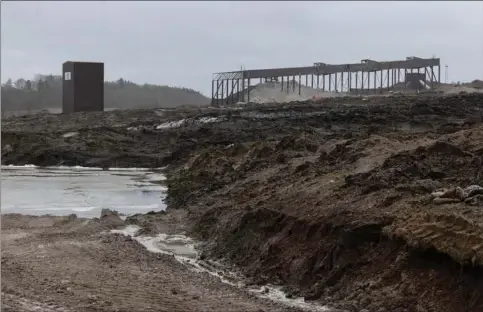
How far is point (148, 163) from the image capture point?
89.4 ft

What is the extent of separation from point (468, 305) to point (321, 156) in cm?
820

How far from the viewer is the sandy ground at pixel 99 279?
597 centimetres

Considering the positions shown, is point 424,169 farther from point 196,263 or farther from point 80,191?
point 80,191

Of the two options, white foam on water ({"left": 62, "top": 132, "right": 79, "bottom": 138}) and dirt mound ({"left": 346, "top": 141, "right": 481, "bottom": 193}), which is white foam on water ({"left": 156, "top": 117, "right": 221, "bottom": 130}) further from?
dirt mound ({"left": 346, "top": 141, "right": 481, "bottom": 193})

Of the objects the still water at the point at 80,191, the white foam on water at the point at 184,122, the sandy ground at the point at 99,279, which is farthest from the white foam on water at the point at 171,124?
the sandy ground at the point at 99,279

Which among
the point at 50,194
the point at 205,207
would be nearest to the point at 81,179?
the point at 50,194

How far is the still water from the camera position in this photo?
1407 cm

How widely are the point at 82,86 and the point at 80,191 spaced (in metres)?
31.9

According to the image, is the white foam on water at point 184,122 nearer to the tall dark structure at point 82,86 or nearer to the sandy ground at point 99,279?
the tall dark structure at point 82,86

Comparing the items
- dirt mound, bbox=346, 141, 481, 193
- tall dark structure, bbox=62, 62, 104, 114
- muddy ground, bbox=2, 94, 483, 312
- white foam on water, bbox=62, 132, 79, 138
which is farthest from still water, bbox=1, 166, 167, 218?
tall dark structure, bbox=62, 62, 104, 114

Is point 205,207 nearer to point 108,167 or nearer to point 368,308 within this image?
point 368,308

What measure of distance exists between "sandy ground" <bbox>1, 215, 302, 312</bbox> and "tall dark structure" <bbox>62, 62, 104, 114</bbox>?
122 feet

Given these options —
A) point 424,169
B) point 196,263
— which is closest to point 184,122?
point 424,169

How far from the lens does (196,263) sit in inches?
348
